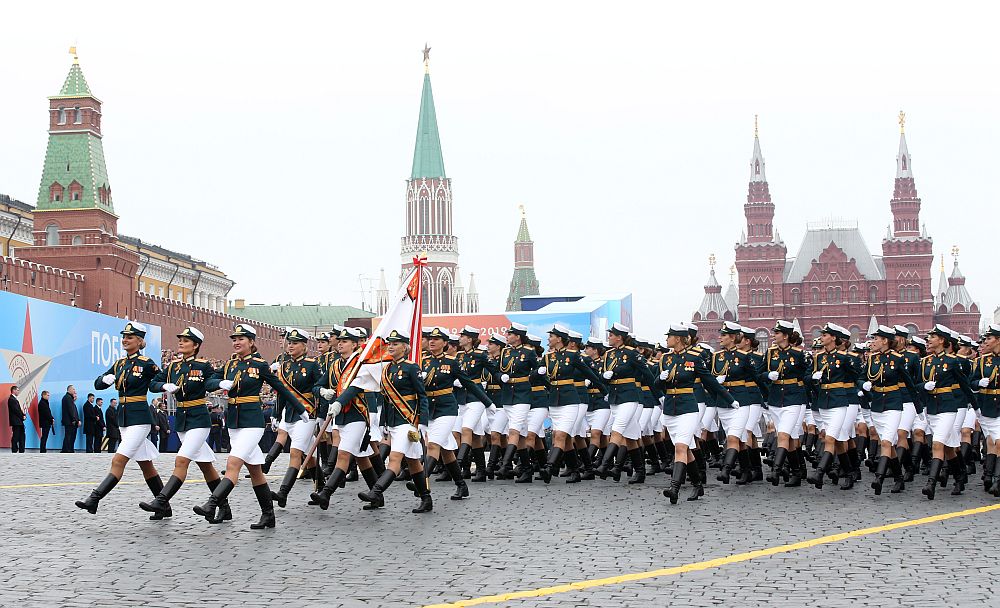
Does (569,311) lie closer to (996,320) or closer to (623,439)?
(623,439)

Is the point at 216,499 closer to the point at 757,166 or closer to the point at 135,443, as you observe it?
the point at 135,443

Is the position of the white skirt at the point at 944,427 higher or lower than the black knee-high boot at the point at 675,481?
higher

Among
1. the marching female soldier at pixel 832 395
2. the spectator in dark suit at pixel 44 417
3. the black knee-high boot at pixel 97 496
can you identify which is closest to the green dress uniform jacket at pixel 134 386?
the black knee-high boot at pixel 97 496

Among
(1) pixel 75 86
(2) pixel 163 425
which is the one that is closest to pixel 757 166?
(1) pixel 75 86

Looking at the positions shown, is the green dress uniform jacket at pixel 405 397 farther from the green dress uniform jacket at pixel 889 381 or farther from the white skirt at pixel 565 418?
the green dress uniform jacket at pixel 889 381

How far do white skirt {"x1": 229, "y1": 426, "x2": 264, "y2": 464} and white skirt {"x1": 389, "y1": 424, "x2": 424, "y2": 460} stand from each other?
150 cm

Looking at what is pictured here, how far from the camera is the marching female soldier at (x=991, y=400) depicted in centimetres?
1428

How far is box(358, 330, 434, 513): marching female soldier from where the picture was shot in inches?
500

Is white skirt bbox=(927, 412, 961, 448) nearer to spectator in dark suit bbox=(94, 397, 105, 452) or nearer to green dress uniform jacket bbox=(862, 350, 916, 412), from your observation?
green dress uniform jacket bbox=(862, 350, 916, 412)

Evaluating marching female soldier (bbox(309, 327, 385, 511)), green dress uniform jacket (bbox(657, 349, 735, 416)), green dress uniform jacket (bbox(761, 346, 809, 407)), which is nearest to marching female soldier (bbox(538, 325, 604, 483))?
green dress uniform jacket (bbox(761, 346, 809, 407))

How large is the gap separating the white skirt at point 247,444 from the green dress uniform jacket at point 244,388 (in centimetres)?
5

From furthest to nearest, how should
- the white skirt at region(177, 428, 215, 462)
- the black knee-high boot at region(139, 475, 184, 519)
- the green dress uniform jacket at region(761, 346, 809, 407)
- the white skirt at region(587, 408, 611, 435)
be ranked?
1. the white skirt at region(587, 408, 611, 435)
2. the green dress uniform jacket at region(761, 346, 809, 407)
3. the black knee-high boot at region(139, 475, 184, 519)
4. the white skirt at region(177, 428, 215, 462)

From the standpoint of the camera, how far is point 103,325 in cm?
3216

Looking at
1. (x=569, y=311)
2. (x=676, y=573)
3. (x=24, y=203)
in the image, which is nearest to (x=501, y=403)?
(x=676, y=573)
